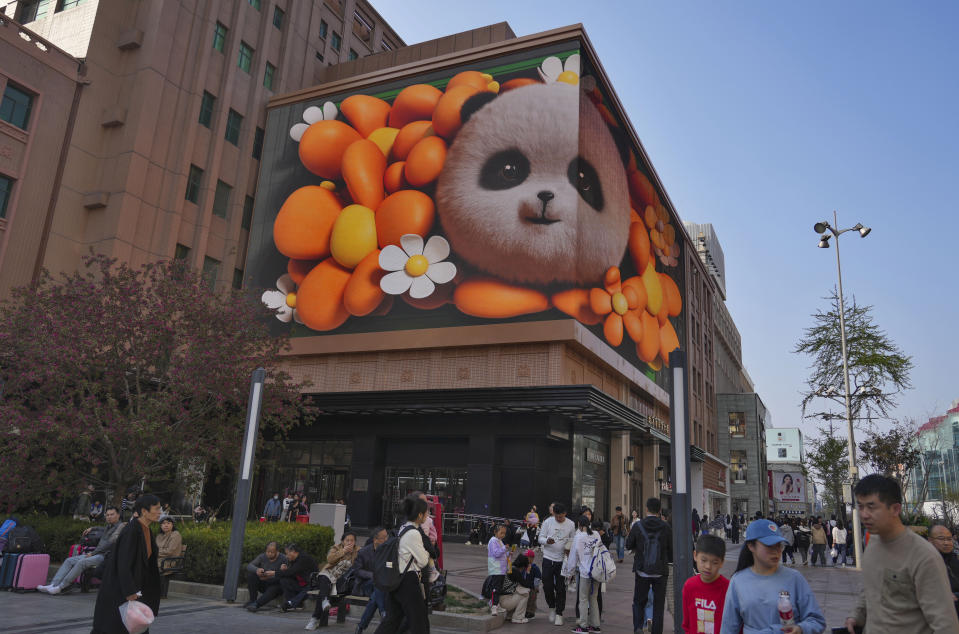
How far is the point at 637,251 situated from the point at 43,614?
3193cm

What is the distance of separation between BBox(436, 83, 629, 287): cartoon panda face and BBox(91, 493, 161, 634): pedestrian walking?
2271cm

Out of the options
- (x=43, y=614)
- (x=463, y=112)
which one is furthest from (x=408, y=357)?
(x=43, y=614)

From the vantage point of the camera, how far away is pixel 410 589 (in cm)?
711

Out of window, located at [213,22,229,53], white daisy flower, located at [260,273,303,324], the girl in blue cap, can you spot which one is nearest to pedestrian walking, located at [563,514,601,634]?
the girl in blue cap

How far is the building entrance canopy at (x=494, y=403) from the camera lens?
26.1m

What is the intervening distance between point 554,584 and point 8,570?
998 centimetres

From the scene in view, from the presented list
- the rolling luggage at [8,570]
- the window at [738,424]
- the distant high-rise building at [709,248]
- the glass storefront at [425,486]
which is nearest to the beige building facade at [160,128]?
the glass storefront at [425,486]

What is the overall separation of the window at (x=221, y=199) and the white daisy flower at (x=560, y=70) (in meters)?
18.0

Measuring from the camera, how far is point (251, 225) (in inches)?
1438

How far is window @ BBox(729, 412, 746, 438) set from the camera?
6775cm

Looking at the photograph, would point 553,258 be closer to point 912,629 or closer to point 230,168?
point 230,168

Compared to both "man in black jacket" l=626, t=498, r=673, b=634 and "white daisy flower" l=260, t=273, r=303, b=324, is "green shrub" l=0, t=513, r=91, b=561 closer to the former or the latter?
"man in black jacket" l=626, t=498, r=673, b=634

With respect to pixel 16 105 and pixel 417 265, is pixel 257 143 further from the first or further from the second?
pixel 417 265

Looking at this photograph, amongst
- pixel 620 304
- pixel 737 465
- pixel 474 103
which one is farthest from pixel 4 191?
pixel 737 465
